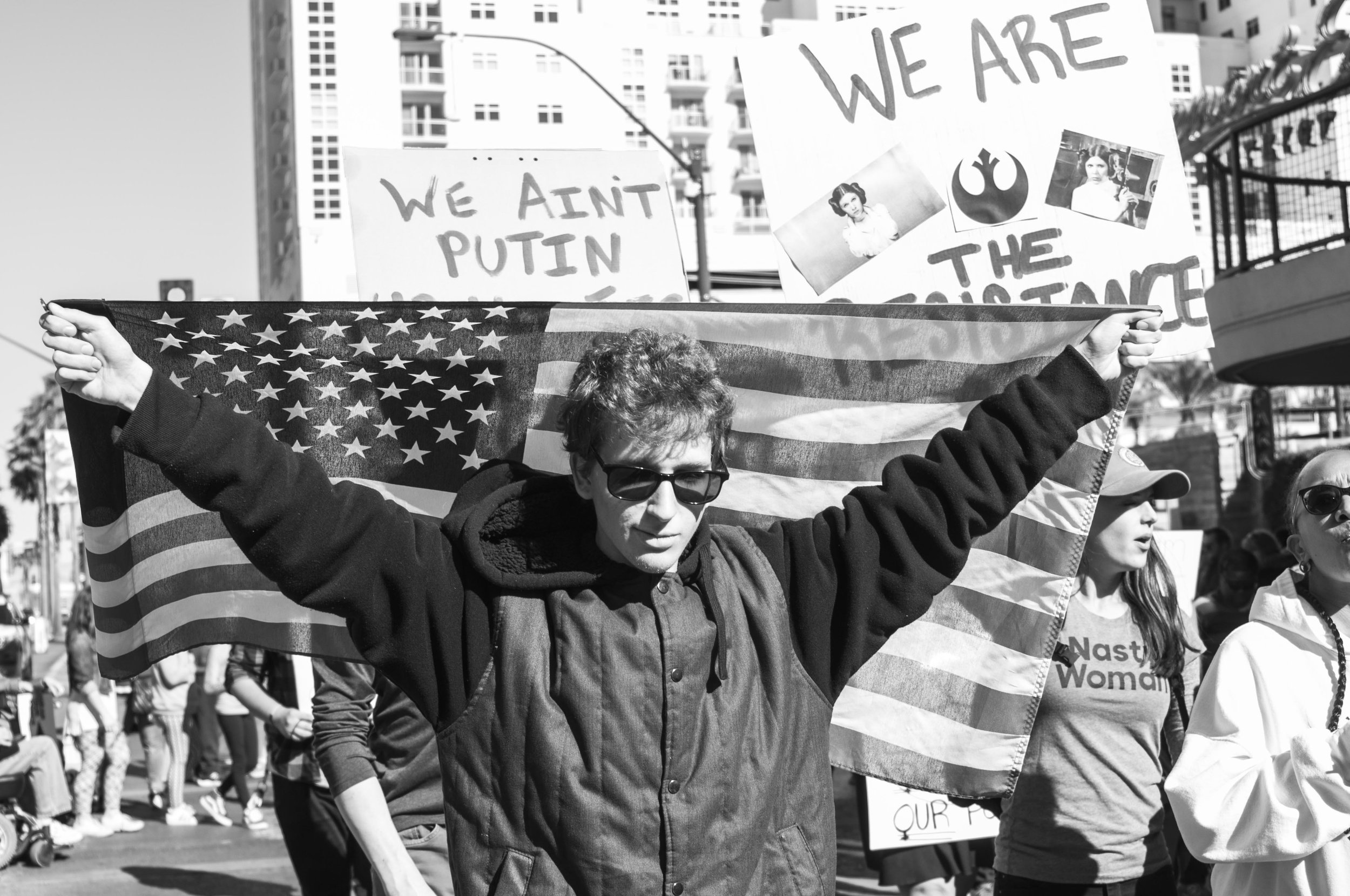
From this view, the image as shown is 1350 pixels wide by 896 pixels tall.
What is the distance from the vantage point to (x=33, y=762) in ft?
33.5

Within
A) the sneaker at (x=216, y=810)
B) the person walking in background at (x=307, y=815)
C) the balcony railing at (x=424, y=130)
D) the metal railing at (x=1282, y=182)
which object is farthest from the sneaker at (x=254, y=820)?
the balcony railing at (x=424, y=130)

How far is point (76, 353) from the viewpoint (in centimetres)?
253

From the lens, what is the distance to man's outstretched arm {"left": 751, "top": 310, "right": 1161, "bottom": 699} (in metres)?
2.88

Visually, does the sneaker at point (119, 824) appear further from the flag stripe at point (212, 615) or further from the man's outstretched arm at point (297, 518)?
the man's outstretched arm at point (297, 518)

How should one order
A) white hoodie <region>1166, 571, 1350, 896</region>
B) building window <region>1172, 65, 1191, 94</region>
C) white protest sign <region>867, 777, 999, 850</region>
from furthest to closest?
building window <region>1172, 65, 1191, 94</region> < white protest sign <region>867, 777, 999, 850</region> < white hoodie <region>1166, 571, 1350, 896</region>

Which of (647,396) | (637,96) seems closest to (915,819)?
(647,396)

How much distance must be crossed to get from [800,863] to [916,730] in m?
1.03

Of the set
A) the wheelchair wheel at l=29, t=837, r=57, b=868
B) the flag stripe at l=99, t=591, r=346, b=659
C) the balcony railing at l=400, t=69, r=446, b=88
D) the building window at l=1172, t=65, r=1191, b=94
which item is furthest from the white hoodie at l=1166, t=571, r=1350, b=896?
the building window at l=1172, t=65, r=1191, b=94

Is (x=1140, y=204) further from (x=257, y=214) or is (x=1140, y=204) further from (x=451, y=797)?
(x=257, y=214)

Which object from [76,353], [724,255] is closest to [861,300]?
[76,353]

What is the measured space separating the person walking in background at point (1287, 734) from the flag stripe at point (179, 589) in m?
2.14

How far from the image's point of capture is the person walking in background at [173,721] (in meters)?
12.4

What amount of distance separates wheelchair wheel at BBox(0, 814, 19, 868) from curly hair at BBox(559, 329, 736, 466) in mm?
8970

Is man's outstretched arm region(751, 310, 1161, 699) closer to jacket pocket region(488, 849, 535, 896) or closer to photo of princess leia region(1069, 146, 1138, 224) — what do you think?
jacket pocket region(488, 849, 535, 896)
